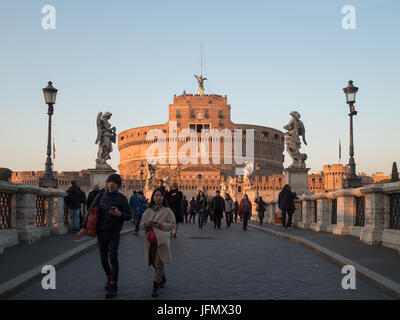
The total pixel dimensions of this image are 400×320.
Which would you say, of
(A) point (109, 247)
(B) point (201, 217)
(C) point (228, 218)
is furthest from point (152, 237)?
(C) point (228, 218)

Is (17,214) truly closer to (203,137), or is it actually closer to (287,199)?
(287,199)

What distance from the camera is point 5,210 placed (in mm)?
11008

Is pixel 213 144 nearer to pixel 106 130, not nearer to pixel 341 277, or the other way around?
pixel 106 130

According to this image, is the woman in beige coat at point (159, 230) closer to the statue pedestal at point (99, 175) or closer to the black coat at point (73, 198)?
the black coat at point (73, 198)

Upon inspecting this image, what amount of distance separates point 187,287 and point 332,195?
9.11 metres

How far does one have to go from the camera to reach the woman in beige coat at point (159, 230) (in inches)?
253

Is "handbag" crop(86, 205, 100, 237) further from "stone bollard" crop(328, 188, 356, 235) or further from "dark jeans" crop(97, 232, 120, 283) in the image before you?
"stone bollard" crop(328, 188, 356, 235)

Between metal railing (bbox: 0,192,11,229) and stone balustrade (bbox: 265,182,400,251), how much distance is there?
773 cm

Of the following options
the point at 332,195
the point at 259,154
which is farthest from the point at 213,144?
the point at 332,195

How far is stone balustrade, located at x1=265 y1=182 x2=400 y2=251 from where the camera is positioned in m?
10.6

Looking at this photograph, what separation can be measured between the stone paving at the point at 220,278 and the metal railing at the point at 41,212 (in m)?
3.29

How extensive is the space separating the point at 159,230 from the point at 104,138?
16.6m
